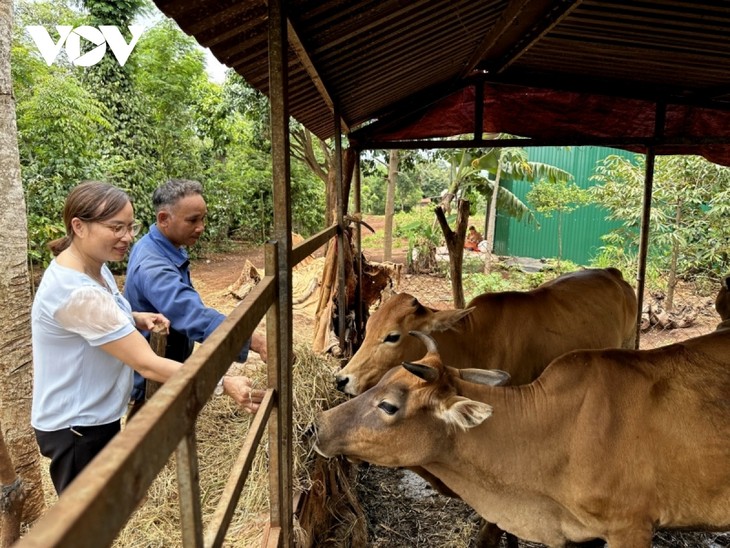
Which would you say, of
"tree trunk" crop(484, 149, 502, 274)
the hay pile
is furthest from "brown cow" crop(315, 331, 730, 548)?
"tree trunk" crop(484, 149, 502, 274)

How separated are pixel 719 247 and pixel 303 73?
Result: 1174 cm

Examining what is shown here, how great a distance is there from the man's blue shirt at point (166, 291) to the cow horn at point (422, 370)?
2.85 feet

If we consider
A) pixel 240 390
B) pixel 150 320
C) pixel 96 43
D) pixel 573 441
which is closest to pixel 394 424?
pixel 240 390

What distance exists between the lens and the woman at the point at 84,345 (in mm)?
2078

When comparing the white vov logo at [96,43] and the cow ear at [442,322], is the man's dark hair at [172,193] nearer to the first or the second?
the cow ear at [442,322]

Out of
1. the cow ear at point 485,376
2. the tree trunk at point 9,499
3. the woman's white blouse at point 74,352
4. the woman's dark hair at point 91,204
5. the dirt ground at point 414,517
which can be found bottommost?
the dirt ground at point 414,517

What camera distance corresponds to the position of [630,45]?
13.3 feet

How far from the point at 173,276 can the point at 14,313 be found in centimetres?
148

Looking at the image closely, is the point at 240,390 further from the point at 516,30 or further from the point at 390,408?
the point at 516,30

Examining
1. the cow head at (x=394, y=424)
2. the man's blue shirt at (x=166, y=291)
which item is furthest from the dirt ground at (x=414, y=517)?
the man's blue shirt at (x=166, y=291)

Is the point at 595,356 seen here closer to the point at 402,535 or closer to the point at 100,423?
the point at 402,535

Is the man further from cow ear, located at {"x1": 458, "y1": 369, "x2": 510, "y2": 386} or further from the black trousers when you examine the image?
cow ear, located at {"x1": 458, "y1": 369, "x2": 510, "y2": 386}

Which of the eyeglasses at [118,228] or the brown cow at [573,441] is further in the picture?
the brown cow at [573,441]

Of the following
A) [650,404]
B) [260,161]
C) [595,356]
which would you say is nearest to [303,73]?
[595,356]
